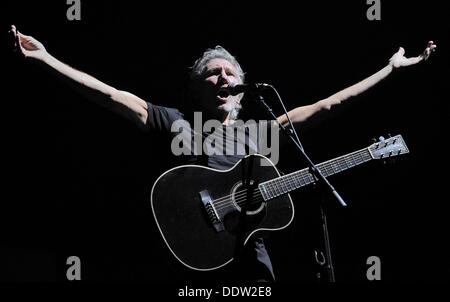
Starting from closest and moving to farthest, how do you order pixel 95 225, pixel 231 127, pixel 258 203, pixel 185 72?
1. pixel 258 203
2. pixel 231 127
3. pixel 95 225
4. pixel 185 72

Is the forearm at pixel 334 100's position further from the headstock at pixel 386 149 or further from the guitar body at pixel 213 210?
the guitar body at pixel 213 210

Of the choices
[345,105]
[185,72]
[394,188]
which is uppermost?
[185,72]

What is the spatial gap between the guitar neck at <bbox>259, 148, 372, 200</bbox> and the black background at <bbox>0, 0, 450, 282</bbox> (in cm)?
52

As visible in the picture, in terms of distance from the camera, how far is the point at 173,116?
245cm

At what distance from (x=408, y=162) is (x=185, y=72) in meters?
1.65

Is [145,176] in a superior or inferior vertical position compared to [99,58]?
inferior

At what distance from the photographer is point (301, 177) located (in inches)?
94.2

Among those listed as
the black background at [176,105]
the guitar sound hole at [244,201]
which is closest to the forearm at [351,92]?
the black background at [176,105]

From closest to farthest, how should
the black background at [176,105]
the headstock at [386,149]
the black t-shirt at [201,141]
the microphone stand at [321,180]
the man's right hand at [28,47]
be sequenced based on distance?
1. the microphone stand at [321,180]
2. the man's right hand at [28,47]
3. the black t-shirt at [201,141]
4. the headstock at [386,149]
5. the black background at [176,105]

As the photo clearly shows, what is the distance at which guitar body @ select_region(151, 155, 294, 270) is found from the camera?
7.19 ft

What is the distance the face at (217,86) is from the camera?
2594 mm

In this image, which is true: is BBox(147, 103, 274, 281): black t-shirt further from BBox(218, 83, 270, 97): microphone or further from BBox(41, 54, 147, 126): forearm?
BBox(218, 83, 270, 97): microphone

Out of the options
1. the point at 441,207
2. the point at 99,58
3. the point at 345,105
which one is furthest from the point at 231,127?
the point at 441,207

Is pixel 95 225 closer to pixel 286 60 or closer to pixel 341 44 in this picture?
pixel 286 60
